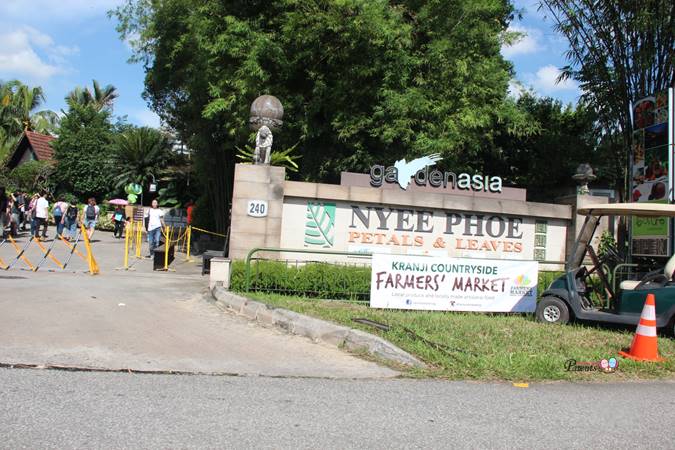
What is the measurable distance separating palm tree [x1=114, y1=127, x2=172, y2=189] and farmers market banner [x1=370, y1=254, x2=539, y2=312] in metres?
27.4

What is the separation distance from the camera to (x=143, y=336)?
290 inches

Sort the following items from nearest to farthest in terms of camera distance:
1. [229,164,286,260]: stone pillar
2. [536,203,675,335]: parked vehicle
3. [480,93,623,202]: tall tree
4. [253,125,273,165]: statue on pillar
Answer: [536,203,675,335]: parked vehicle < [229,164,286,260]: stone pillar < [253,125,273,165]: statue on pillar < [480,93,623,202]: tall tree

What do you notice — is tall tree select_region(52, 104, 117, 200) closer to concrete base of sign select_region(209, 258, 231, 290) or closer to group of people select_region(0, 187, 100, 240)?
group of people select_region(0, 187, 100, 240)

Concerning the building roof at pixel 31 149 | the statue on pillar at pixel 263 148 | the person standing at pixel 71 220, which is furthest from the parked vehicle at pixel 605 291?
the building roof at pixel 31 149

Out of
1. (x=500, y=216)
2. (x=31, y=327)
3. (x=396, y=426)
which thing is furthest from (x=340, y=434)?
(x=500, y=216)

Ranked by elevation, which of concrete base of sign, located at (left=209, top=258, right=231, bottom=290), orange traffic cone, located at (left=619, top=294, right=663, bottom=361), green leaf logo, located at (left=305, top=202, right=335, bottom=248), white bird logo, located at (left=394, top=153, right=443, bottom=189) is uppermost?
white bird logo, located at (left=394, top=153, right=443, bottom=189)

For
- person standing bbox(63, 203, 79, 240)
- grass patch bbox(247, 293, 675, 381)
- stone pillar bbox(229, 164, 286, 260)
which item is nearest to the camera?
grass patch bbox(247, 293, 675, 381)

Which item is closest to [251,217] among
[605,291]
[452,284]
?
[452,284]

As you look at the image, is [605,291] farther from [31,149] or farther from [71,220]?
[31,149]

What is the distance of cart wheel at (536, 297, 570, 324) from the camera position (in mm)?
9320

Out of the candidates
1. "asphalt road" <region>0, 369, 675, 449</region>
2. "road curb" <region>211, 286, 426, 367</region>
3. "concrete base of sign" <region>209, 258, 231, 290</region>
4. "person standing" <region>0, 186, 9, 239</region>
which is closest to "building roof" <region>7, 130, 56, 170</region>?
"person standing" <region>0, 186, 9, 239</region>

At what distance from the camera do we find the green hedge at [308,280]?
1062 centimetres

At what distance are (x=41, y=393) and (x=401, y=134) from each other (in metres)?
10.9

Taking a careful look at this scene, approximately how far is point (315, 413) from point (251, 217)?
7659 millimetres
